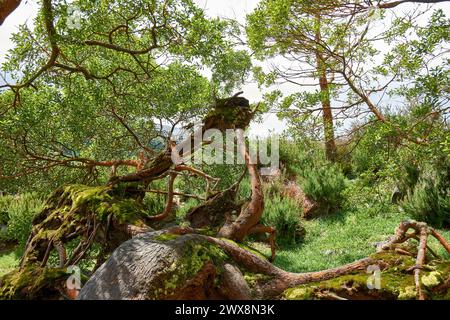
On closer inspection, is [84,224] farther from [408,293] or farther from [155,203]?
[155,203]

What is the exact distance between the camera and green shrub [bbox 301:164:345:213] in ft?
27.4

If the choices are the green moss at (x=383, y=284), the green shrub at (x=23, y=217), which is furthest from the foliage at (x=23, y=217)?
the green moss at (x=383, y=284)

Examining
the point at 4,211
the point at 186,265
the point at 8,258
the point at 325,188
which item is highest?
the point at 325,188

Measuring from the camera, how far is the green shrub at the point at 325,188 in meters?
8.36

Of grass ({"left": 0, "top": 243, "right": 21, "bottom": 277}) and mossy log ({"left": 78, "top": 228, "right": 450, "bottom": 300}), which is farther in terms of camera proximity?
grass ({"left": 0, "top": 243, "right": 21, "bottom": 277})

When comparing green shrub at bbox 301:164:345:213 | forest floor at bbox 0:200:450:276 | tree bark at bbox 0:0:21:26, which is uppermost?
tree bark at bbox 0:0:21:26

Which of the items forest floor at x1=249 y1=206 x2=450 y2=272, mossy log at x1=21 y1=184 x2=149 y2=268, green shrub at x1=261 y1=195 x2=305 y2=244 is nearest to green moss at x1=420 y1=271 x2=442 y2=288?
mossy log at x1=21 y1=184 x2=149 y2=268

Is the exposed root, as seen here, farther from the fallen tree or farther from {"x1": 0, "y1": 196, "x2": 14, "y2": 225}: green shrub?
{"x1": 0, "y1": 196, "x2": 14, "y2": 225}: green shrub

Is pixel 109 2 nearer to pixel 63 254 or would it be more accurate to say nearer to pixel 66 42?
pixel 66 42

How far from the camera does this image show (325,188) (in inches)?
330

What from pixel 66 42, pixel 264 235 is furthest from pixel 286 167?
pixel 66 42

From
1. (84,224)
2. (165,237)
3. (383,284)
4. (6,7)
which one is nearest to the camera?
(383,284)

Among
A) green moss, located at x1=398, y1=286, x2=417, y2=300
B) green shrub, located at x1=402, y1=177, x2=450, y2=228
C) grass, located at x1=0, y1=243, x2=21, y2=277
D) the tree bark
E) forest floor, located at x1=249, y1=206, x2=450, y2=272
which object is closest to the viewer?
green moss, located at x1=398, y1=286, x2=417, y2=300

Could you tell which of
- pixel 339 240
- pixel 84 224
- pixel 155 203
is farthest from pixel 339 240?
pixel 84 224
